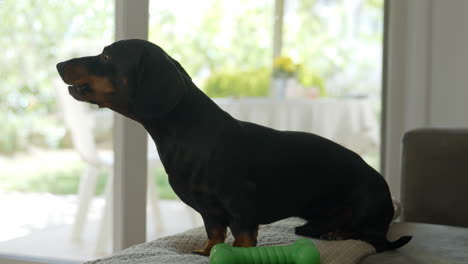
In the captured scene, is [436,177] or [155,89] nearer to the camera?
[155,89]

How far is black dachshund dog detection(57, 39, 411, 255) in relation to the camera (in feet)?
3.61

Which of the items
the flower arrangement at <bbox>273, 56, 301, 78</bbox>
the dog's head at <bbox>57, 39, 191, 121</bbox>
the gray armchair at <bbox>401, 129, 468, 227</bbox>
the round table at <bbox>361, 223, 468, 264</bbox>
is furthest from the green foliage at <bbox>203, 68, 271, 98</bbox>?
the dog's head at <bbox>57, 39, 191, 121</bbox>

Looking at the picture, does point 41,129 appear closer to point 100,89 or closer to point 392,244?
point 100,89

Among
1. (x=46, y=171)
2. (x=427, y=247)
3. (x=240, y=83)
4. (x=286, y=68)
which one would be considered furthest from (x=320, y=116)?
(x=427, y=247)

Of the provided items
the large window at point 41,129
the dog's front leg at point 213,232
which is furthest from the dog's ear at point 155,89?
the large window at point 41,129

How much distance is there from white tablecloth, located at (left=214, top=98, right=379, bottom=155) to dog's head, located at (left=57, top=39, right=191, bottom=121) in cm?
173

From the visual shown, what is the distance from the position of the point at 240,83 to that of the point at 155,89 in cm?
241

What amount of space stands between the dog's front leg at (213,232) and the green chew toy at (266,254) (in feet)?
0.47

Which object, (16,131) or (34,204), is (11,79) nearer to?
(16,131)

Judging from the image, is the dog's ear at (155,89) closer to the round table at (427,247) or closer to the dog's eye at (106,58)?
the dog's eye at (106,58)

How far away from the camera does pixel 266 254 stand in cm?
104

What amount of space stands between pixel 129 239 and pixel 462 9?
161 centimetres

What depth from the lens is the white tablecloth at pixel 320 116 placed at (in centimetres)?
288

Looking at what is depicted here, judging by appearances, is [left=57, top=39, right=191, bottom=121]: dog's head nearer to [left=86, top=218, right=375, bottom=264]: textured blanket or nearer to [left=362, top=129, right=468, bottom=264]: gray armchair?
[left=86, top=218, right=375, bottom=264]: textured blanket
